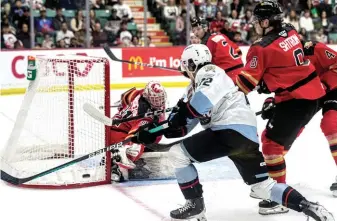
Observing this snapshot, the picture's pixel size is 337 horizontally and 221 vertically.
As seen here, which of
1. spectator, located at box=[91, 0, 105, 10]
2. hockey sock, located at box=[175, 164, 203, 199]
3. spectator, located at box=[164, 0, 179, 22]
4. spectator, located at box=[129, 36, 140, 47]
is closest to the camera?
hockey sock, located at box=[175, 164, 203, 199]

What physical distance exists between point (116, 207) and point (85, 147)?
724 millimetres

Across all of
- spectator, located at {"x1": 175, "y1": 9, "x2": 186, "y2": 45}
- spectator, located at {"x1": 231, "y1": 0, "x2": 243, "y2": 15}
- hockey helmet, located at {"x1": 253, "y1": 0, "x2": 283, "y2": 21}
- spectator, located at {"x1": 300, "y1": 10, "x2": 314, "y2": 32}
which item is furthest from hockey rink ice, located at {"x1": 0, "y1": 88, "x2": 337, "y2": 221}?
spectator, located at {"x1": 300, "y1": 10, "x2": 314, "y2": 32}

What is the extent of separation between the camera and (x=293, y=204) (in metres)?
3.50

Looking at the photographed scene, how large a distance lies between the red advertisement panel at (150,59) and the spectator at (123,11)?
2.58 ft

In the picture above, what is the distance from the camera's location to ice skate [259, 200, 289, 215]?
13.0ft

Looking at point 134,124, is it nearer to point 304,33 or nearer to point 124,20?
point 124,20

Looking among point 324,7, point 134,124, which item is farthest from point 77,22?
point 134,124

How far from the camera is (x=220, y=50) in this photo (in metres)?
5.62

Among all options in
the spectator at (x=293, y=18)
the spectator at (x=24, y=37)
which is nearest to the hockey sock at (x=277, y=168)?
the spectator at (x=24, y=37)

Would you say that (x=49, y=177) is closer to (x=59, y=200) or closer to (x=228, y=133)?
(x=59, y=200)

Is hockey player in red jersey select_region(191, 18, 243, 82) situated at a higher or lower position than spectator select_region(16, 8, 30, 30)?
higher

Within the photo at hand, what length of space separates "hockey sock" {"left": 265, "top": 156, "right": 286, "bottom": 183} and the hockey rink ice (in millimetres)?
219

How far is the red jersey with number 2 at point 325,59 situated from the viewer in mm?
4375

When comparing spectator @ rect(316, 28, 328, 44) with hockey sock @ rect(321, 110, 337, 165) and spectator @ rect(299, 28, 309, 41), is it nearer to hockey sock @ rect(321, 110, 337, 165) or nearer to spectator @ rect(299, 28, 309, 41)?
spectator @ rect(299, 28, 309, 41)
